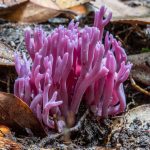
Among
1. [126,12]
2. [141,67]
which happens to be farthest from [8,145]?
[126,12]

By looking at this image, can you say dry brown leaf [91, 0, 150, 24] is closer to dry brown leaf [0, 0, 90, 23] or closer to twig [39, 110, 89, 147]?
dry brown leaf [0, 0, 90, 23]

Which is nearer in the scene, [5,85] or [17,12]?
[5,85]

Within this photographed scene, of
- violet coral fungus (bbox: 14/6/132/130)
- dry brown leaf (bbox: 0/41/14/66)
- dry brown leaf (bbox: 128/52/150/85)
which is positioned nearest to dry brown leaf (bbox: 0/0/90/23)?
dry brown leaf (bbox: 0/41/14/66)

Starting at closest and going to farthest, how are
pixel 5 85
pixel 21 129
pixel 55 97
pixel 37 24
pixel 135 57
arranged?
pixel 55 97 < pixel 21 129 < pixel 5 85 < pixel 135 57 < pixel 37 24

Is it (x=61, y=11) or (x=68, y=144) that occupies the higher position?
(x=61, y=11)

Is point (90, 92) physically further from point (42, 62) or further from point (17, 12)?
Result: point (17, 12)

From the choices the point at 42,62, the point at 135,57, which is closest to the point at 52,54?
the point at 42,62

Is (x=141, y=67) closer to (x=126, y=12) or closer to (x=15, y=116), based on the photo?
(x=126, y=12)

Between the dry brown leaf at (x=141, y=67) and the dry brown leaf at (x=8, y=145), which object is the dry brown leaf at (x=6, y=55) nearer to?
the dry brown leaf at (x=8, y=145)
